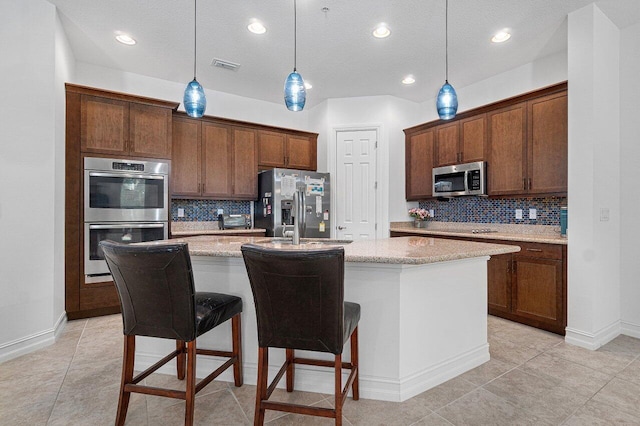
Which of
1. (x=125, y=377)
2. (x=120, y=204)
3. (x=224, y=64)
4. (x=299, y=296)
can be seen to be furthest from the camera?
(x=224, y=64)

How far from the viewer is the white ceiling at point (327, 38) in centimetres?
282

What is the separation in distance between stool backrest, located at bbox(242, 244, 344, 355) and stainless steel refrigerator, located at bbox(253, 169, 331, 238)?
2.87 meters

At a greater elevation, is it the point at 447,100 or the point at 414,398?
the point at 447,100

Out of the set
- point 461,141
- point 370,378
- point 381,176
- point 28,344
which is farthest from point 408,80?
point 28,344

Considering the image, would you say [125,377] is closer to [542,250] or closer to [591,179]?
[542,250]

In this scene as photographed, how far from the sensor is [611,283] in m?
2.97

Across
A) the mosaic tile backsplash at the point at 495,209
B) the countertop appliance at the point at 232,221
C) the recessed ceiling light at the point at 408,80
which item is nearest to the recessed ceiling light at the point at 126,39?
the countertop appliance at the point at 232,221

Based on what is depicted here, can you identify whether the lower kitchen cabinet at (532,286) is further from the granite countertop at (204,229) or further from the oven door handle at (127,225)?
the oven door handle at (127,225)

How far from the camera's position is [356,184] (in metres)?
4.96

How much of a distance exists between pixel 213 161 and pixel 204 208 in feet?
2.27

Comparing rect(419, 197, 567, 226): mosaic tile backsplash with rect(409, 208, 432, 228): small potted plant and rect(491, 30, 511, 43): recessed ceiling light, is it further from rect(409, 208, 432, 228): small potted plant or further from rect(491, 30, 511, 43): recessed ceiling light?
rect(491, 30, 511, 43): recessed ceiling light

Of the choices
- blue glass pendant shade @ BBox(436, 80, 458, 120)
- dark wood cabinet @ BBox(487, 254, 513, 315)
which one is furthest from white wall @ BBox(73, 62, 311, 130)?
dark wood cabinet @ BBox(487, 254, 513, 315)

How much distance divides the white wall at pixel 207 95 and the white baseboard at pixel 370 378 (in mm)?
3365

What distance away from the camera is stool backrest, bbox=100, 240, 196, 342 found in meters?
1.54
